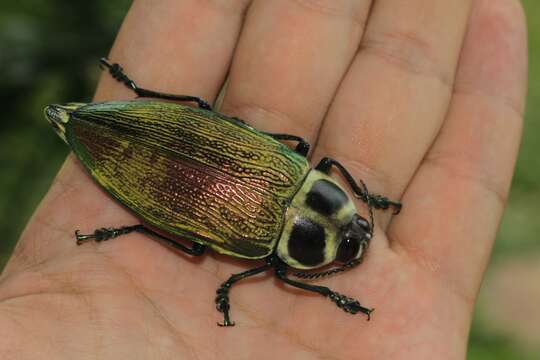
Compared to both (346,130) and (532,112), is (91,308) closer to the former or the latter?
→ (346,130)

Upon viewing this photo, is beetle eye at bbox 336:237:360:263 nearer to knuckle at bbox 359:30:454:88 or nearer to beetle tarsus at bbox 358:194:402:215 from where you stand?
beetle tarsus at bbox 358:194:402:215

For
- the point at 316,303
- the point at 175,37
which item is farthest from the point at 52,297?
the point at 175,37

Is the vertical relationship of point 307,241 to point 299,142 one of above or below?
below

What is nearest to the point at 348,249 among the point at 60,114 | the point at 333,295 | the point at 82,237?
the point at 333,295

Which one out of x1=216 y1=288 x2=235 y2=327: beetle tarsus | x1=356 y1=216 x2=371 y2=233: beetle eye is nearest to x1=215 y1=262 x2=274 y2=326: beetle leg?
x1=216 y1=288 x2=235 y2=327: beetle tarsus

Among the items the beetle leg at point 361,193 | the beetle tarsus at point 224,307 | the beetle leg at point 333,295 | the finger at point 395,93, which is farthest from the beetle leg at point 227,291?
the finger at point 395,93

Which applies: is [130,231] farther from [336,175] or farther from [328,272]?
[336,175]
